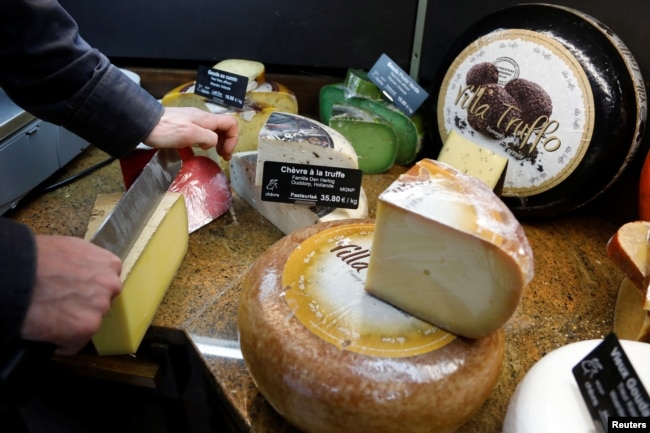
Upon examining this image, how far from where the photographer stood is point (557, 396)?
2.27 ft

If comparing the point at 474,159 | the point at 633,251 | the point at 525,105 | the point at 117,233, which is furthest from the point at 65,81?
the point at 633,251

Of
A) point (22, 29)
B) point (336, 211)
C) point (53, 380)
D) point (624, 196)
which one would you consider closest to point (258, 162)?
point (336, 211)

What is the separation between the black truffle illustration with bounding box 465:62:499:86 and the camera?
1269mm

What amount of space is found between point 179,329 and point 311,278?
13.5 inches

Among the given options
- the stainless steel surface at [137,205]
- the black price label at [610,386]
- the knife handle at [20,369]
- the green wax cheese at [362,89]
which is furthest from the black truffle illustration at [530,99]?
the knife handle at [20,369]

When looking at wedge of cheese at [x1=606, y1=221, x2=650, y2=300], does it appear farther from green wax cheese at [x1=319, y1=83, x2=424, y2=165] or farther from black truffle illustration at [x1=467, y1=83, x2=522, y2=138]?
green wax cheese at [x1=319, y1=83, x2=424, y2=165]

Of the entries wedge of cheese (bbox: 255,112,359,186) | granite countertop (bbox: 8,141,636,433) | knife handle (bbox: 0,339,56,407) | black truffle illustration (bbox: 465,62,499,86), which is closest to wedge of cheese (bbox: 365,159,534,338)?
granite countertop (bbox: 8,141,636,433)

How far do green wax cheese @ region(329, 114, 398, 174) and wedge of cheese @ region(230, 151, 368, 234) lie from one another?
219mm

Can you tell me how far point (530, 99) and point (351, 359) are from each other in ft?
2.72

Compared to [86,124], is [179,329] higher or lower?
lower

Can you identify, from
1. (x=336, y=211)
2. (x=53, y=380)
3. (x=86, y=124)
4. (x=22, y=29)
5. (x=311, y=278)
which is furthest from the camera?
(x=53, y=380)

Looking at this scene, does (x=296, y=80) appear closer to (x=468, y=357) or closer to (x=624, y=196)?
(x=624, y=196)

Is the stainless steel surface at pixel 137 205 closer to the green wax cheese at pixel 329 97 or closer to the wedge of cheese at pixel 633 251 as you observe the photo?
the green wax cheese at pixel 329 97

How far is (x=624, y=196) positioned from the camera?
130 centimetres
